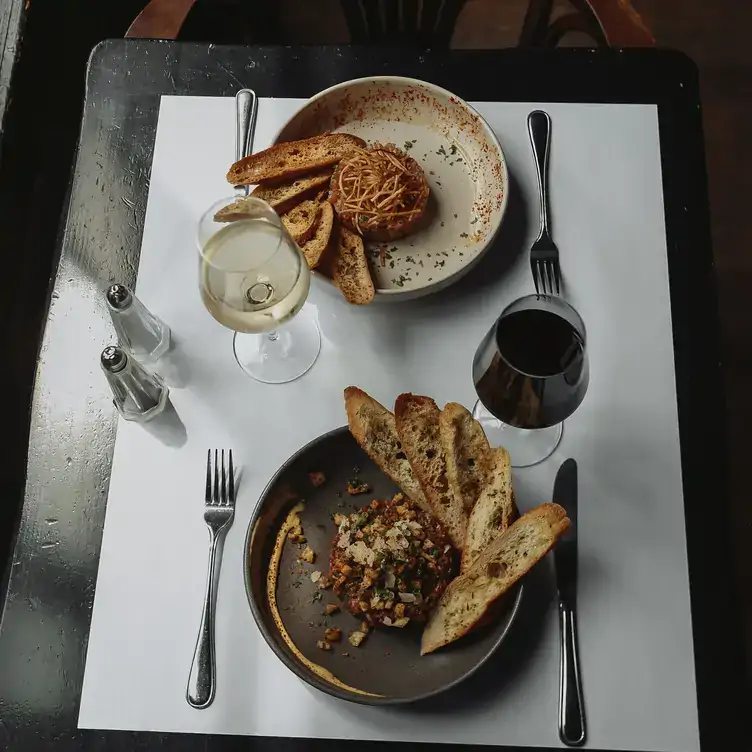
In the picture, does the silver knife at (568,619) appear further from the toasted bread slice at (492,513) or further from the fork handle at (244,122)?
the fork handle at (244,122)

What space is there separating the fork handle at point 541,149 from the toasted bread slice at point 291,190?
0.33 metres

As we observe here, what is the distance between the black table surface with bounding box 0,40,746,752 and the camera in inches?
38.2

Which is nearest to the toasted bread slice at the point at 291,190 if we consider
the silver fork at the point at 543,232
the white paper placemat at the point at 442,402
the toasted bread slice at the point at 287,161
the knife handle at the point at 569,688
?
the toasted bread slice at the point at 287,161

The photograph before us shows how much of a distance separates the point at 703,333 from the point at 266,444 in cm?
65

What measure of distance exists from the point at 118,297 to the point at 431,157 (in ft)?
1.73

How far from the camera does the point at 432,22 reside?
1483 mm

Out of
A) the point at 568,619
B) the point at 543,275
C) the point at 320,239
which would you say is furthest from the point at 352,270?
the point at 568,619

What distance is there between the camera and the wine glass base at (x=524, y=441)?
1.05m

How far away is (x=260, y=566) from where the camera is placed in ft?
3.19

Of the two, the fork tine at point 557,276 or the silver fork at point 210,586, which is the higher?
the fork tine at point 557,276

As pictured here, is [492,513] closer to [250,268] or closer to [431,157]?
[250,268]

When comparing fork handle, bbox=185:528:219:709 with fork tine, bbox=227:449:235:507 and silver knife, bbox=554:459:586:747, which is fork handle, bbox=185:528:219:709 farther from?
silver knife, bbox=554:459:586:747

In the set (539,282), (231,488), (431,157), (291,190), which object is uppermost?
(431,157)

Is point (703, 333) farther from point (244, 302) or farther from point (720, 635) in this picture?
point (244, 302)
